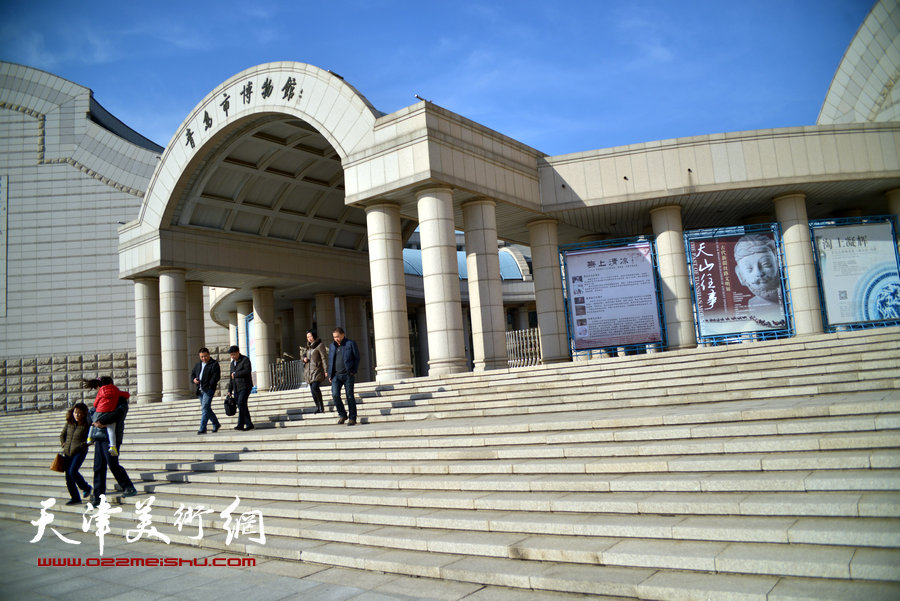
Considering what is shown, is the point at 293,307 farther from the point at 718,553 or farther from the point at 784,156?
the point at 718,553

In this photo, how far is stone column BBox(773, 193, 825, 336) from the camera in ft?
53.7

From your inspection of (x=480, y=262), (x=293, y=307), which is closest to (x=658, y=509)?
(x=480, y=262)

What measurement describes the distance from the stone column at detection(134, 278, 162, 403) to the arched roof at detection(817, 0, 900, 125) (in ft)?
77.1

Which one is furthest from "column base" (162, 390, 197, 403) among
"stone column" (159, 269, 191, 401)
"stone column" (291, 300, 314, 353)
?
"stone column" (291, 300, 314, 353)

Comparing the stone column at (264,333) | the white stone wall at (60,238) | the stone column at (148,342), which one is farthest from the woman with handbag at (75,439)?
the white stone wall at (60,238)

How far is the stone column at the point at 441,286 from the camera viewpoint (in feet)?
47.6

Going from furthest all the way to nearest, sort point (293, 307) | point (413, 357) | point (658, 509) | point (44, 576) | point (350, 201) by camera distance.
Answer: point (413, 357) < point (293, 307) < point (350, 201) < point (44, 576) < point (658, 509)

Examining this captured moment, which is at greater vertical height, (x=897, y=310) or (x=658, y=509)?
(x=897, y=310)

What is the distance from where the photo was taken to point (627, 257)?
1711cm

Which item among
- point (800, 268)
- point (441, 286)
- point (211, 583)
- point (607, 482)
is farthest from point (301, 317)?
point (607, 482)

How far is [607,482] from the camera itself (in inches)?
234

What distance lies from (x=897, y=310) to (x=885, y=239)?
180 centimetres

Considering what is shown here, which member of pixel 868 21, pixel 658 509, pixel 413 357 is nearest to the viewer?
pixel 658 509

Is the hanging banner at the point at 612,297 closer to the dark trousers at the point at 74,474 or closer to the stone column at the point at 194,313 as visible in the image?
the dark trousers at the point at 74,474
